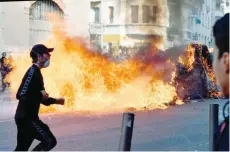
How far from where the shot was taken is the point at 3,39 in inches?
710

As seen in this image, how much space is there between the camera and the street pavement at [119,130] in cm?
700

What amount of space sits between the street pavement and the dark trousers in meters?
2.04

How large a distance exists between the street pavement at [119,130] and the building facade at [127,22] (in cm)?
217

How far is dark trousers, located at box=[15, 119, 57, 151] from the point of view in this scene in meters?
4.63

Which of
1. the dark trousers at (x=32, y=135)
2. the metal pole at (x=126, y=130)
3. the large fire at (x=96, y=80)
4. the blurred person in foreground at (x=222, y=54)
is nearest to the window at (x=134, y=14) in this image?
the large fire at (x=96, y=80)

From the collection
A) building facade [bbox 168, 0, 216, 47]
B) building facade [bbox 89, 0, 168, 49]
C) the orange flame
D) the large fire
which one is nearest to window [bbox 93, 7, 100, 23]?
building facade [bbox 89, 0, 168, 49]

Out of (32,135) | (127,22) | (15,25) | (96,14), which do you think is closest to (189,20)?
(127,22)

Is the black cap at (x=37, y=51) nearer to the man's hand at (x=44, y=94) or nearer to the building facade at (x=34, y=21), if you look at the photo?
the man's hand at (x=44, y=94)

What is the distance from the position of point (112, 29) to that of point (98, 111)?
2530mm

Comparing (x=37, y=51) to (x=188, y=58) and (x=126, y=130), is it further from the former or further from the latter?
(x=188, y=58)

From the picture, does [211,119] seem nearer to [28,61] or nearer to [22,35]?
[28,61]

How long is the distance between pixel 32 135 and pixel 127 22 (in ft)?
26.8

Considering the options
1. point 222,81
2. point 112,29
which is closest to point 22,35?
point 112,29

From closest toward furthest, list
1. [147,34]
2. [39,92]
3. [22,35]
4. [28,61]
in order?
[39,92] → [147,34] → [28,61] → [22,35]
